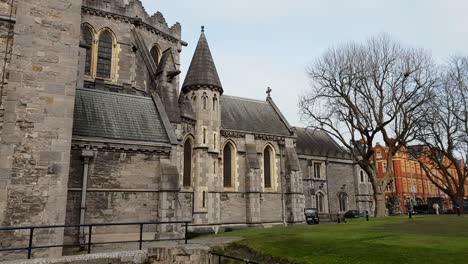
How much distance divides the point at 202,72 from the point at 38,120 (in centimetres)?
1633

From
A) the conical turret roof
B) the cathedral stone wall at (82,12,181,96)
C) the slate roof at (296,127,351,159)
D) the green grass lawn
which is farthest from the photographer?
the slate roof at (296,127,351,159)

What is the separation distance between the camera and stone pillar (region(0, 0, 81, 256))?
12.1 metres

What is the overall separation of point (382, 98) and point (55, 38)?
Result: 2301cm

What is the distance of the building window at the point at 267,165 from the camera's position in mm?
31000

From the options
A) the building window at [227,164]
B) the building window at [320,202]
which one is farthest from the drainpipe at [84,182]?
the building window at [320,202]

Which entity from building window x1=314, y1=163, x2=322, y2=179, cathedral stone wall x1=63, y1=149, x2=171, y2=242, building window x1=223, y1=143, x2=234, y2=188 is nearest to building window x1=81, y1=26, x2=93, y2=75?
cathedral stone wall x1=63, y1=149, x2=171, y2=242

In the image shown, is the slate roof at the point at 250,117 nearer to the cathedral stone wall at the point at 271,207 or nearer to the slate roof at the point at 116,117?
the cathedral stone wall at the point at 271,207

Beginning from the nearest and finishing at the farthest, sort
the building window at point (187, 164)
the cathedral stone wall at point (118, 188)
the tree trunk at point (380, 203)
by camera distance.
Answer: the cathedral stone wall at point (118, 188) < the building window at point (187, 164) < the tree trunk at point (380, 203)

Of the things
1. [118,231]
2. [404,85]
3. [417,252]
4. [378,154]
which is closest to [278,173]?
[404,85]

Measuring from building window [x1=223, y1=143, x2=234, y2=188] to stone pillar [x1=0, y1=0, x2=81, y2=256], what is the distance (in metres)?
16.5

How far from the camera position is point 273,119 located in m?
34.6

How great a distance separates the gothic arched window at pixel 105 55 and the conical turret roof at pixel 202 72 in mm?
6303

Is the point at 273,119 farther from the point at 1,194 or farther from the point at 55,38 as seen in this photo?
the point at 1,194

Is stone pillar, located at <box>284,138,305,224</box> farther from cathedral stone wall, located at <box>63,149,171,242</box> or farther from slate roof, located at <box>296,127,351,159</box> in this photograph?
cathedral stone wall, located at <box>63,149,171,242</box>
